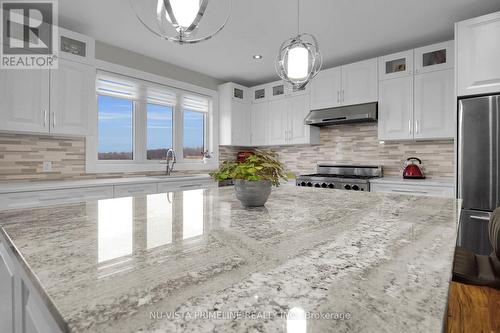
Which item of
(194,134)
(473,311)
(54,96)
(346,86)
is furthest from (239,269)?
(194,134)

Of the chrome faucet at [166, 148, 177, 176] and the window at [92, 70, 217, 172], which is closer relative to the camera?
the window at [92, 70, 217, 172]

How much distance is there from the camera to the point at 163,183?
3.28m

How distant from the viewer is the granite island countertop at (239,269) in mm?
405

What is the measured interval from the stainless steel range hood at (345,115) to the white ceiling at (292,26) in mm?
681

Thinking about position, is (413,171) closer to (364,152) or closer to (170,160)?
(364,152)

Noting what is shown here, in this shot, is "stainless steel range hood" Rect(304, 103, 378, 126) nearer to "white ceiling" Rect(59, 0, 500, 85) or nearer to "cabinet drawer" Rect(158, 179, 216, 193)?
"white ceiling" Rect(59, 0, 500, 85)

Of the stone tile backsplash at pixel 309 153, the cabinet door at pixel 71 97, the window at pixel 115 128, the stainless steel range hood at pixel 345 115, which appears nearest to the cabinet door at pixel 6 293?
the cabinet door at pixel 71 97

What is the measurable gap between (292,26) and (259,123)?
207cm

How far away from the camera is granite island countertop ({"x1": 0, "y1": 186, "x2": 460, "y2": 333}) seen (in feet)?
1.33

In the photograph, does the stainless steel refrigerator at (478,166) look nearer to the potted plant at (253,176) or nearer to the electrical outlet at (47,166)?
the potted plant at (253,176)

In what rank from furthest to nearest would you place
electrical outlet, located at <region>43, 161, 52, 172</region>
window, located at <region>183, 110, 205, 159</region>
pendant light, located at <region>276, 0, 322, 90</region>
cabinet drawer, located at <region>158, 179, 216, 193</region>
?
A: window, located at <region>183, 110, 205, 159</region>
cabinet drawer, located at <region>158, 179, 216, 193</region>
electrical outlet, located at <region>43, 161, 52, 172</region>
pendant light, located at <region>276, 0, 322, 90</region>

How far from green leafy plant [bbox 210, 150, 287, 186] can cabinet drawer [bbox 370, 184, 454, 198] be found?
233 cm

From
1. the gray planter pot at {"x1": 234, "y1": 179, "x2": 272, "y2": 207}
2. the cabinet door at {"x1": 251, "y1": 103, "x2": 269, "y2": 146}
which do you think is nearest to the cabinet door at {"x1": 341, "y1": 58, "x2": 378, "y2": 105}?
the cabinet door at {"x1": 251, "y1": 103, "x2": 269, "y2": 146}

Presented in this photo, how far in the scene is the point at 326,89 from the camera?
3.87 meters
